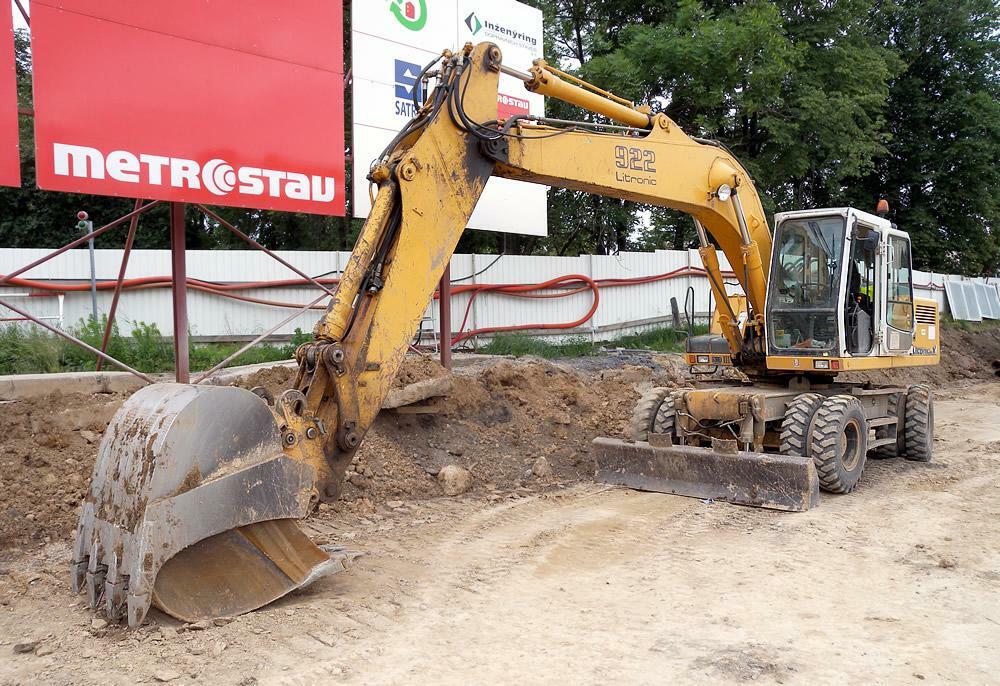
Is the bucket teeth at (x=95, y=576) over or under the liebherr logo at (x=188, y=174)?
under

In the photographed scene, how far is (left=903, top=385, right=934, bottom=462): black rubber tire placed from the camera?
382 inches

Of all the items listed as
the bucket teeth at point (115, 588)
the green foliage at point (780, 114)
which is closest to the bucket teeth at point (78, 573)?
the bucket teeth at point (115, 588)

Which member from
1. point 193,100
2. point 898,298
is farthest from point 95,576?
point 898,298

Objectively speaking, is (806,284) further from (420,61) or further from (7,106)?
(7,106)

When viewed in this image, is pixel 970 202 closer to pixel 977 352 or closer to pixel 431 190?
pixel 977 352

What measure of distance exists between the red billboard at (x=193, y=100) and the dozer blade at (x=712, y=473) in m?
3.97

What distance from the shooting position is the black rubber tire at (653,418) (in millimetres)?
8750

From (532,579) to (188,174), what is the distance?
16.3 feet

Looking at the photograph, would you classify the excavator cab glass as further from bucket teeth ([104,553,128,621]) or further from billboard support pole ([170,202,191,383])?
bucket teeth ([104,553,128,621])

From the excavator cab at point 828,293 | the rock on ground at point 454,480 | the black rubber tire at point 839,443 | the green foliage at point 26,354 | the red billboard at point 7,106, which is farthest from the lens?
the green foliage at point 26,354

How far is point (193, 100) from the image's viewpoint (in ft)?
25.5

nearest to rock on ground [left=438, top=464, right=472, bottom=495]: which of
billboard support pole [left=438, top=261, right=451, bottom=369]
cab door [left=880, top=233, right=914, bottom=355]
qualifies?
billboard support pole [left=438, top=261, right=451, bottom=369]

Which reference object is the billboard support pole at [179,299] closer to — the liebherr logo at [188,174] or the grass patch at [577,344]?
the liebherr logo at [188,174]

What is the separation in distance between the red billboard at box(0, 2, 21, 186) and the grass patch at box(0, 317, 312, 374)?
309cm
